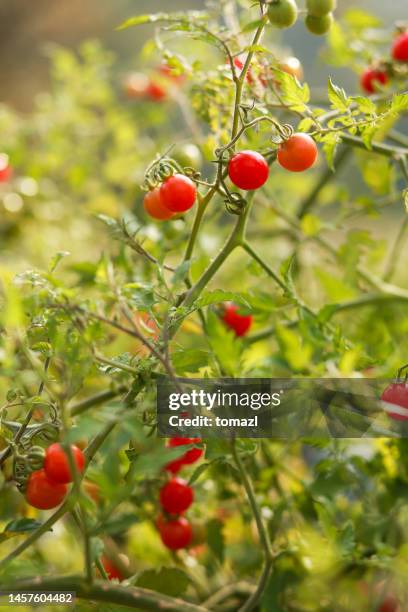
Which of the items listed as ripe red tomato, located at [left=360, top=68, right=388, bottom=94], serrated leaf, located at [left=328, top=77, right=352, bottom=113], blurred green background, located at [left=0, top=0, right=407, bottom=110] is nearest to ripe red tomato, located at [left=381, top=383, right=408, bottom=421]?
serrated leaf, located at [left=328, top=77, right=352, bottom=113]

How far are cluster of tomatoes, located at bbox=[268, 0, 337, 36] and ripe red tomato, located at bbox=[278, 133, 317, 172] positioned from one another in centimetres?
10

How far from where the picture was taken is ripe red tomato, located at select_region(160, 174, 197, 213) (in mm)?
600

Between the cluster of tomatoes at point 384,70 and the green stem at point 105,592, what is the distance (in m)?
0.66

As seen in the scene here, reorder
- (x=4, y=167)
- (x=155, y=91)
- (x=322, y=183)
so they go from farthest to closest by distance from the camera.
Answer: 1. (x=155, y=91)
2. (x=4, y=167)
3. (x=322, y=183)

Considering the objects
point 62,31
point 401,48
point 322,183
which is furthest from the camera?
point 62,31

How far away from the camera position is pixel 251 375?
26.2 inches

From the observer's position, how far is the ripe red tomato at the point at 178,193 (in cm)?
60

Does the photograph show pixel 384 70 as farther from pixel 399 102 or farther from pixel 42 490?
pixel 42 490

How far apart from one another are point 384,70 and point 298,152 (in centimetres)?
43

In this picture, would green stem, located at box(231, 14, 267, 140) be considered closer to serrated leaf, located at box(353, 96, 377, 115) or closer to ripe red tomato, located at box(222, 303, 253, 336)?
serrated leaf, located at box(353, 96, 377, 115)

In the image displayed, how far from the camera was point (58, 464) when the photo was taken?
1.72ft

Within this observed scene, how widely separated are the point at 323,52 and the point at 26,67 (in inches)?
76.5

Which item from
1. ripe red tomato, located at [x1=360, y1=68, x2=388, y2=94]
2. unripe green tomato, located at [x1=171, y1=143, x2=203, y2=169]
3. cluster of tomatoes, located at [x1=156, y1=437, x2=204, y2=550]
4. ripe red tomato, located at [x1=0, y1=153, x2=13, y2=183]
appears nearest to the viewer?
cluster of tomatoes, located at [x1=156, y1=437, x2=204, y2=550]

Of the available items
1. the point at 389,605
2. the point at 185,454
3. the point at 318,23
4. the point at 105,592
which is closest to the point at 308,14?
the point at 318,23
